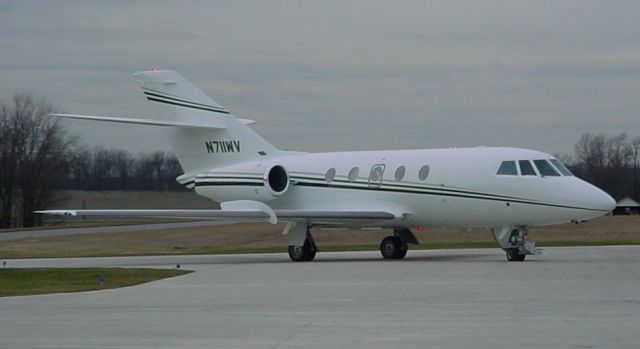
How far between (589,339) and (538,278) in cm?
938

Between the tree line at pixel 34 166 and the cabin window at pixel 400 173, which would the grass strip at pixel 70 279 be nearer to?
the cabin window at pixel 400 173

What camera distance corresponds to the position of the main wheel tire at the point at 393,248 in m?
31.6

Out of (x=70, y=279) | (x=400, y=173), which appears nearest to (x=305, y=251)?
(x=400, y=173)

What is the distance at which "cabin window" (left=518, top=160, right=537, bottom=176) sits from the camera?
2828cm

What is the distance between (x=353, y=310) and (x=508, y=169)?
13.3 meters

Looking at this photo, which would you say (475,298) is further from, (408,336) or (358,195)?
(358,195)

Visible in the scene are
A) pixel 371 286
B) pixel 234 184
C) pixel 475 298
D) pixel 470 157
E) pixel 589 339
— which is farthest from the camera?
pixel 234 184

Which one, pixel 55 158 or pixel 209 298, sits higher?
pixel 55 158

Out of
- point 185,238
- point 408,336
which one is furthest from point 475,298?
point 185,238

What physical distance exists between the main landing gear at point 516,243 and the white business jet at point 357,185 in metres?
0.03

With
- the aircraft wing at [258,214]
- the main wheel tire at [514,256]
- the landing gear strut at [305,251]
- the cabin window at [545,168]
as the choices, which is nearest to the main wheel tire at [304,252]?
the landing gear strut at [305,251]

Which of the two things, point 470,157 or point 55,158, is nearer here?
point 470,157

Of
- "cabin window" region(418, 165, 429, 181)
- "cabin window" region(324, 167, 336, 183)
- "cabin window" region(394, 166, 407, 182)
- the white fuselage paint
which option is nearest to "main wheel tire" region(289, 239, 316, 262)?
the white fuselage paint

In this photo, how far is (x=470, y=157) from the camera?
29.3 metres
